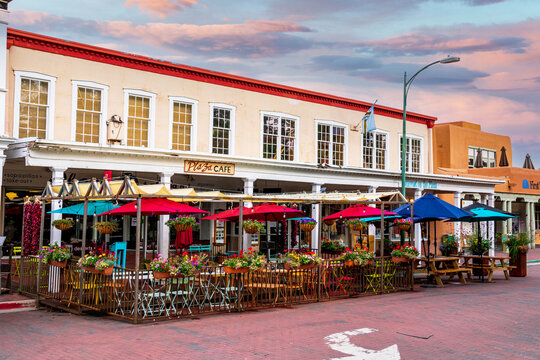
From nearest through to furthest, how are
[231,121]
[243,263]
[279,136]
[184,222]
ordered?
[243,263]
[184,222]
[231,121]
[279,136]

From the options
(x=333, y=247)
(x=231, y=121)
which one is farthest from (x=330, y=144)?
(x=333, y=247)

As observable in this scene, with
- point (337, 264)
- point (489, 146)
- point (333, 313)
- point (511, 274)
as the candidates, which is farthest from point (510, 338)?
point (489, 146)

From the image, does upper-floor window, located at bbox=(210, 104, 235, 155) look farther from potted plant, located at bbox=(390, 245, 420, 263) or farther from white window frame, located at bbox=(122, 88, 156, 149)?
potted plant, located at bbox=(390, 245, 420, 263)

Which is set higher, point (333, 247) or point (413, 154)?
point (413, 154)

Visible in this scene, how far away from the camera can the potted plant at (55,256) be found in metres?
13.3

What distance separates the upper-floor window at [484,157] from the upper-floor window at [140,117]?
28.3 m

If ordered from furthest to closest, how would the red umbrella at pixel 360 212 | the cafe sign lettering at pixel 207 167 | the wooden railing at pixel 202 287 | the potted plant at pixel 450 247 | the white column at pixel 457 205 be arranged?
the white column at pixel 457 205
the potted plant at pixel 450 247
the cafe sign lettering at pixel 207 167
the red umbrella at pixel 360 212
the wooden railing at pixel 202 287

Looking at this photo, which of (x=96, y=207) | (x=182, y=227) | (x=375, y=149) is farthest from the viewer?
(x=375, y=149)

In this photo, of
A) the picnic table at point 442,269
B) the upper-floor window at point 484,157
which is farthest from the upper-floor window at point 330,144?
the upper-floor window at point 484,157

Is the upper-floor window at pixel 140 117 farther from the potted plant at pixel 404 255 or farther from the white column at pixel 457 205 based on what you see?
the white column at pixel 457 205

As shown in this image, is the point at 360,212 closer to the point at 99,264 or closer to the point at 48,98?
the point at 99,264

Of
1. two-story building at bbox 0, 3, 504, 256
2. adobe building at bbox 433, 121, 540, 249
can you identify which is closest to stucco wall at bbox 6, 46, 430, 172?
two-story building at bbox 0, 3, 504, 256

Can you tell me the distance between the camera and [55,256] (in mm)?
13461

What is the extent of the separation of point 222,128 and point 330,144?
6.45 m
